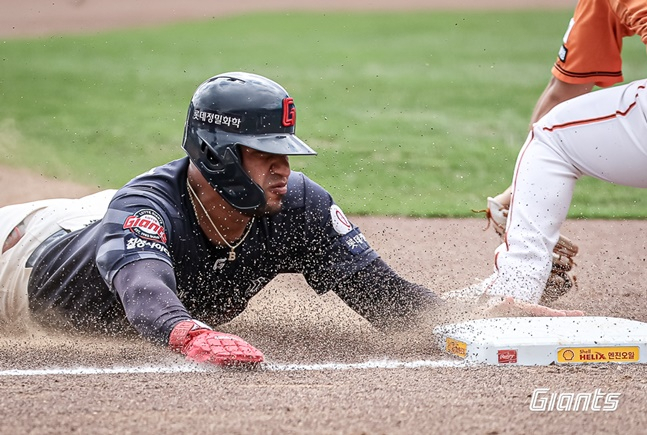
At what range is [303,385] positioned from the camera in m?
3.31

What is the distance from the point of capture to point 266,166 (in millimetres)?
3922

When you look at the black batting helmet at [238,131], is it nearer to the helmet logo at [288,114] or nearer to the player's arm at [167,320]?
the helmet logo at [288,114]

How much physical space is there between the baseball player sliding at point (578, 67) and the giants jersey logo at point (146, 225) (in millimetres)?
1665

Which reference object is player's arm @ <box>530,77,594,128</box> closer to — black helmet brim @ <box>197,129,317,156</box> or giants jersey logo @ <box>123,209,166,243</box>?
black helmet brim @ <box>197,129,317,156</box>

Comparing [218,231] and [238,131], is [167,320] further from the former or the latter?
[238,131]

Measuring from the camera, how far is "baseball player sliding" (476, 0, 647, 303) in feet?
14.9

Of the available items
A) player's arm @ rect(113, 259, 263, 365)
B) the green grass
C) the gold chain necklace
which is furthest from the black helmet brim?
the green grass

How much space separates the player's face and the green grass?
3681 millimetres

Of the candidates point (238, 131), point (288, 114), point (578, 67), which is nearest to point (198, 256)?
point (238, 131)

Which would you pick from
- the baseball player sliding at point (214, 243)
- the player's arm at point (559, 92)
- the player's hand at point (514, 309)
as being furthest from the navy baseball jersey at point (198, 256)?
Answer: the player's arm at point (559, 92)

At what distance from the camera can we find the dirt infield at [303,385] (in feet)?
9.30

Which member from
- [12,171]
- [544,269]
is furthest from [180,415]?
[12,171]

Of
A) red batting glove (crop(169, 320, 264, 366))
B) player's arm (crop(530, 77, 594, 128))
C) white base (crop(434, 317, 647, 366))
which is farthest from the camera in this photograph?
player's arm (crop(530, 77, 594, 128))

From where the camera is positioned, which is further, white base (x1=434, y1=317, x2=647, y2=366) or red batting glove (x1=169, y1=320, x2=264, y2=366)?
white base (x1=434, y1=317, x2=647, y2=366)
